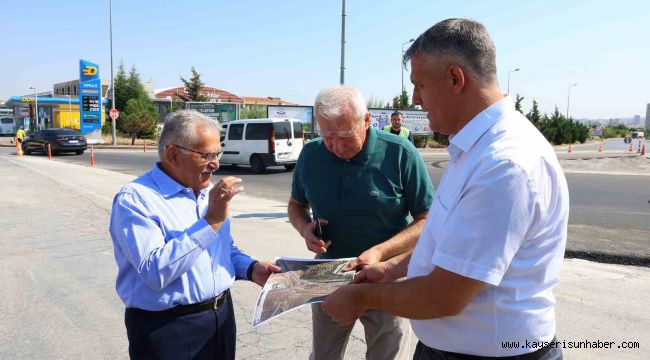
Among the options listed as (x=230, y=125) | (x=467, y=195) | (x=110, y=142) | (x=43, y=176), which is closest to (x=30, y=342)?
(x=467, y=195)

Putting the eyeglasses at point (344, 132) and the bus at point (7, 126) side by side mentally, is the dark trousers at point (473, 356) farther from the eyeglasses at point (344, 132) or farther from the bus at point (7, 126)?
the bus at point (7, 126)

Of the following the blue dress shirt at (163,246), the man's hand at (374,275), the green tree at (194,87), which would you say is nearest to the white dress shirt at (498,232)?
the man's hand at (374,275)

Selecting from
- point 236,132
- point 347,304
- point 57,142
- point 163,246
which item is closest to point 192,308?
point 163,246

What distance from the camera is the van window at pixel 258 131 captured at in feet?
58.0

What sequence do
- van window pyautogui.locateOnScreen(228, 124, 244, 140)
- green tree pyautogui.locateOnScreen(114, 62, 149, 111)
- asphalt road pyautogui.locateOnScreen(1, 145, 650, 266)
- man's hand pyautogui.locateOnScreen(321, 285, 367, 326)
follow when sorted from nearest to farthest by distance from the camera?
man's hand pyautogui.locateOnScreen(321, 285, 367, 326), asphalt road pyautogui.locateOnScreen(1, 145, 650, 266), van window pyautogui.locateOnScreen(228, 124, 244, 140), green tree pyautogui.locateOnScreen(114, 62, 149, 111)

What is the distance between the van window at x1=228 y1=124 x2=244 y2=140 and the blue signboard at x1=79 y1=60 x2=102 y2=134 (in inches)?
953

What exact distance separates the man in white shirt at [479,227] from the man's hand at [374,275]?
40cm

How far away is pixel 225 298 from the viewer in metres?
2.39

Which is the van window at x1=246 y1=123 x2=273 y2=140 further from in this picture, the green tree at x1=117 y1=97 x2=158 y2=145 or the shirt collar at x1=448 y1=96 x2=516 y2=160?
the green tree at x1=117 y1=97 x2=158 y2=145

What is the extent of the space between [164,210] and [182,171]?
0.21 metres

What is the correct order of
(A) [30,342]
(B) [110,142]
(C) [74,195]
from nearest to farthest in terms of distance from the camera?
(A) [30,342] → (C) [74,195] → (B) [110,142]

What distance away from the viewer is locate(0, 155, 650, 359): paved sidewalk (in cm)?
356

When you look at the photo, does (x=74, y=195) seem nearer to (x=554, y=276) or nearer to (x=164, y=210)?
(x=164, y=210)

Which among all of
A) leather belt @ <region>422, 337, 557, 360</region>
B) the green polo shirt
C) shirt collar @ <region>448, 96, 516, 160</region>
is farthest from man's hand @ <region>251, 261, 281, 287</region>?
shirt collar @ <region>448, 96, 516, 160</region>
